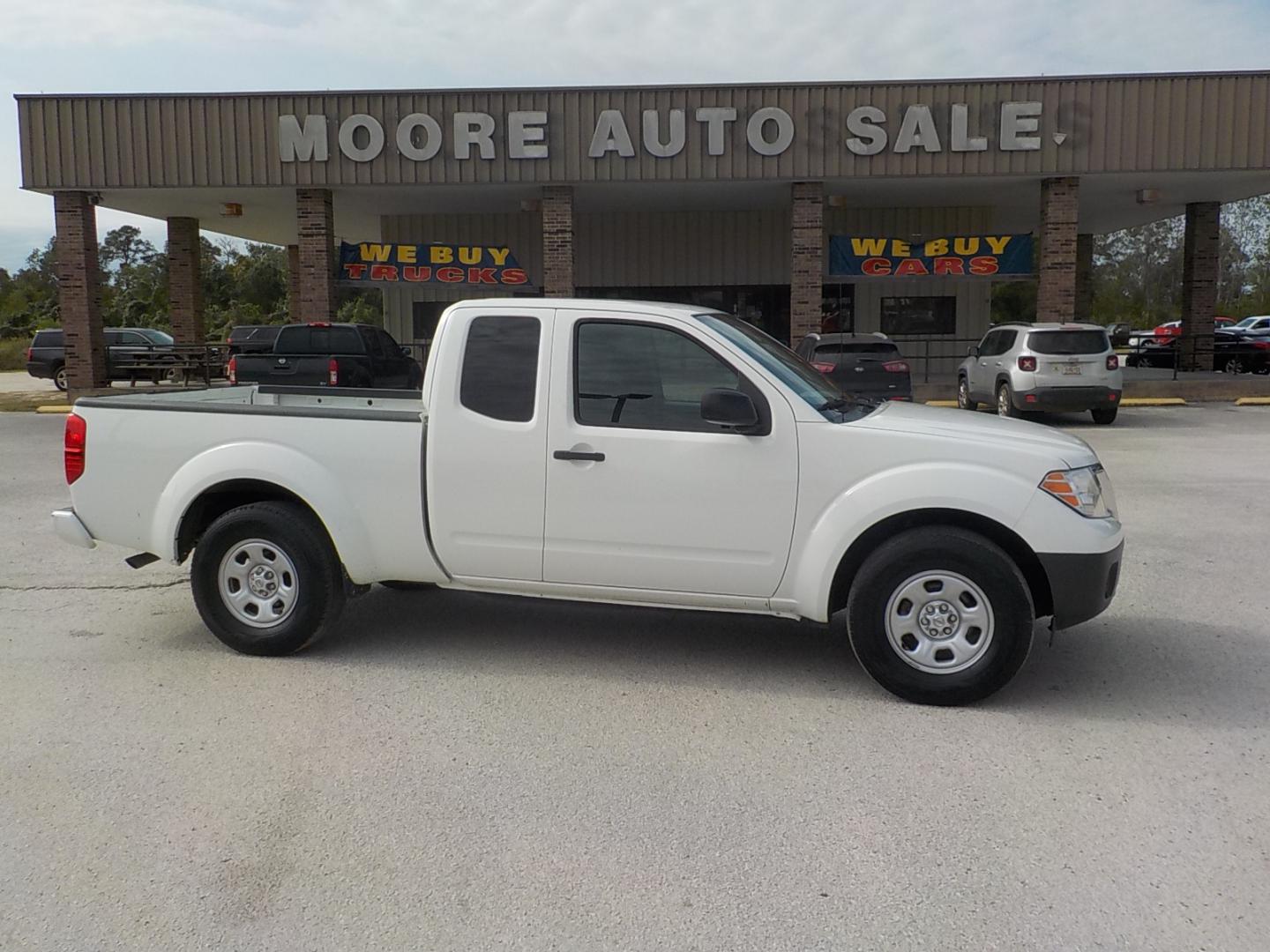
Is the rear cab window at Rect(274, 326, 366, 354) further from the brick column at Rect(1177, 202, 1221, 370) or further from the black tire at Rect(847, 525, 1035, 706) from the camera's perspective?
the brick column at Rect(1177, 202, 1221, 370)

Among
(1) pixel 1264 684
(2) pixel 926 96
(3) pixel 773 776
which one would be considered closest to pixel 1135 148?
(2) pixel 926 96

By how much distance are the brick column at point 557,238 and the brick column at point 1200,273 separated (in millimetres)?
14897

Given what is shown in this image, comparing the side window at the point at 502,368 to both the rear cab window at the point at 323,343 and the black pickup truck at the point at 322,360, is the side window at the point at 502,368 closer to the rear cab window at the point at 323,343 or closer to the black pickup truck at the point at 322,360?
the black pickup truck at the point at 322,360

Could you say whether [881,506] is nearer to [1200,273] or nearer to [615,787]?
[615,787]

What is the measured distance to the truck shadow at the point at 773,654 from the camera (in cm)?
518

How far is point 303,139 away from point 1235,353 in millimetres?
23055

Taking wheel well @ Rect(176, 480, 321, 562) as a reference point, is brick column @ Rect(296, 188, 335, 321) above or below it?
above

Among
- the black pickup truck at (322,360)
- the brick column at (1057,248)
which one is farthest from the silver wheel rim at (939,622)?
the brick column at (1057,248)

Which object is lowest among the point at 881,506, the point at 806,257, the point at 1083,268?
the point at 881,506

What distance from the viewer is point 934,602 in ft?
16.5

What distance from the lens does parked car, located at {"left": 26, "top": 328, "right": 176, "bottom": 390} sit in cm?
2586

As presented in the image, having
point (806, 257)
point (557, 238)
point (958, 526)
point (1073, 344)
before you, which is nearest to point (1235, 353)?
point (806, 257)

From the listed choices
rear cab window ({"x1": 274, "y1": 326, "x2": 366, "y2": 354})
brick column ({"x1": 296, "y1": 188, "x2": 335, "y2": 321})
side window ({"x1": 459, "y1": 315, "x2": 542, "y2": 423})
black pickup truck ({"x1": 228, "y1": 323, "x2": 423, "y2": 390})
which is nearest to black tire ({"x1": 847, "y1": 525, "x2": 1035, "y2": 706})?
side window ({"x1": 459, "y1": 315, "x2": 542, "y2": 423})

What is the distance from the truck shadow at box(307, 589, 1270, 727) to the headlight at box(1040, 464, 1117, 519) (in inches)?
35.1
